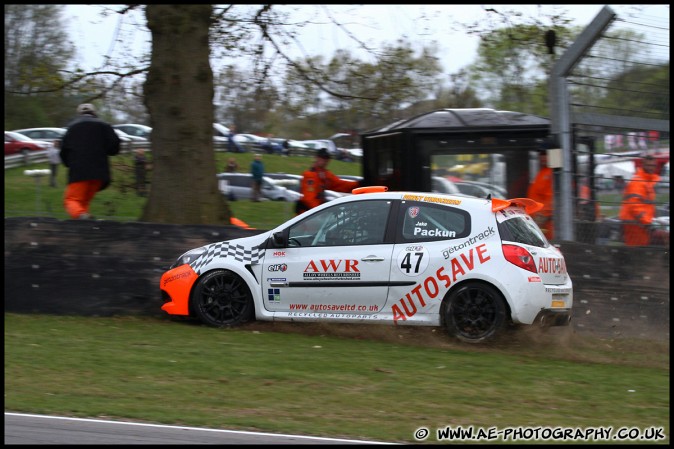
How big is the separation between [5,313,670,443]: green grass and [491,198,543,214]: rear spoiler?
135cm

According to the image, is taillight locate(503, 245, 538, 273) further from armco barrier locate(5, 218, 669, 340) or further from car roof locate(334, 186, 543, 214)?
armco barrier locate(5, 218, 669, 340)

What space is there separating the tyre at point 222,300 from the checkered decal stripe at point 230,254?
142 mm

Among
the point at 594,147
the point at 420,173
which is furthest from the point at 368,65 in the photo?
the point at 594,147

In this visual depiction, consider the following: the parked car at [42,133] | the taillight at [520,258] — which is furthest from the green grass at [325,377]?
the parked car at [42,133]

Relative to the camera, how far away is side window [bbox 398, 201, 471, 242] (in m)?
9.09

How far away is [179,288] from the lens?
969 centimetres

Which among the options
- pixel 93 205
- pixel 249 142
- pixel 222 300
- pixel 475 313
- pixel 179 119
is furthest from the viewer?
pixel 249 142

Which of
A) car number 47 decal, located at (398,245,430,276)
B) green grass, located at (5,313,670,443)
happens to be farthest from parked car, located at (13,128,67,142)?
car number 47 decal, located at (398,245,430,276)

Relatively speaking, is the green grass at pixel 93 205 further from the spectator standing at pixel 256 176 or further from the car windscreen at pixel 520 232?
the car windscreen at pixel 520 232

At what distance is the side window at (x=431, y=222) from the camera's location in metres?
9.09

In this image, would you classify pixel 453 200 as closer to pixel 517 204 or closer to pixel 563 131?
pixel 517 204

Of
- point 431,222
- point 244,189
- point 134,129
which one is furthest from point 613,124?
point 134,129

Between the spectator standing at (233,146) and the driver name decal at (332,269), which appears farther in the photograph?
the spectator standing at (233,146)

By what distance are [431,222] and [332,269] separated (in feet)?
3.69
